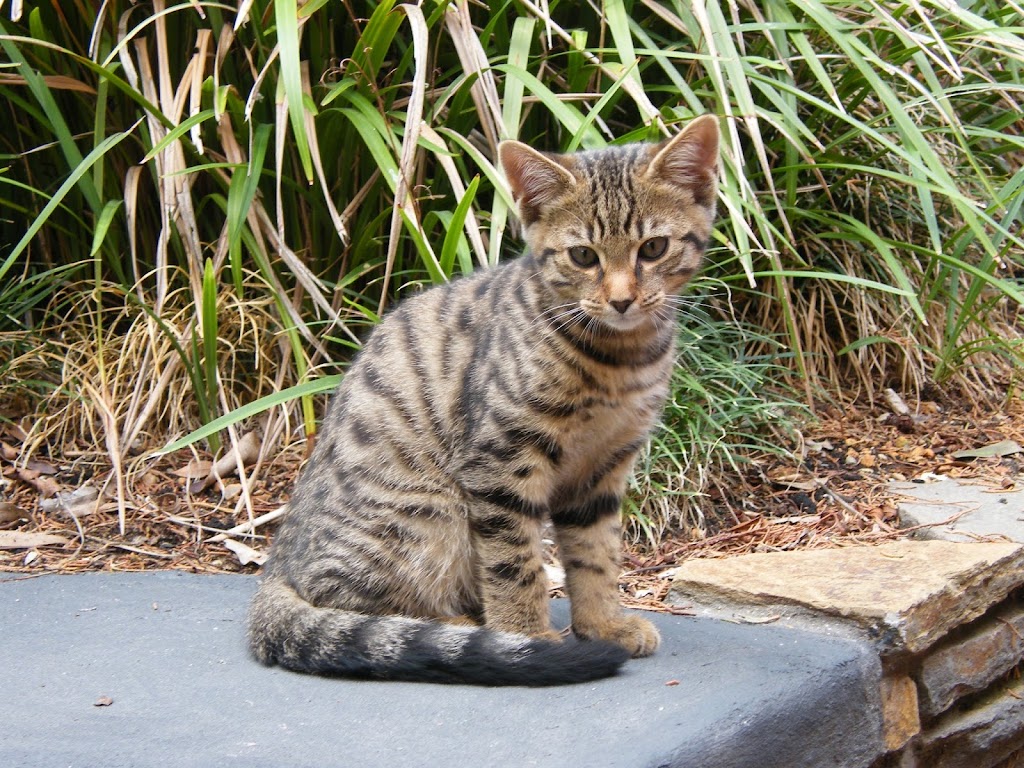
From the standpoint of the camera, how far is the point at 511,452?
7.89 feet

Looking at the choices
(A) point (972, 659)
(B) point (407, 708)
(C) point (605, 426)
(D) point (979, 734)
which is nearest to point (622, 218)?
(C) point (605, 426)

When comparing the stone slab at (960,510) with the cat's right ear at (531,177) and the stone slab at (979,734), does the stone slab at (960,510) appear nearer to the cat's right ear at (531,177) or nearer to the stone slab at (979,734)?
the stone slab at (979,734)

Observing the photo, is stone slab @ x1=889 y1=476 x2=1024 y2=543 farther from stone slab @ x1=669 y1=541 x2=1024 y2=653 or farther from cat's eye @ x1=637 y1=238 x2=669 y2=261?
cat's eye @ x1=637 y1=238 x2=669 y2=261

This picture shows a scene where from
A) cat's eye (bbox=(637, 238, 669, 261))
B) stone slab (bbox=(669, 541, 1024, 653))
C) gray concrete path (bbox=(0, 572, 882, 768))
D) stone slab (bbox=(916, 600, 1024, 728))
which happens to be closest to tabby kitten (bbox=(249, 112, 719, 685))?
cat's eye (bbox=(637, 238, 669, 261))

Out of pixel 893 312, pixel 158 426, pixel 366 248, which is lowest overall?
pixel 158 426

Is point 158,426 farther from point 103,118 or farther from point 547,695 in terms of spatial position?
point 547,695

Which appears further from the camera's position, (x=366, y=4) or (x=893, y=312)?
(x=893, y=312)

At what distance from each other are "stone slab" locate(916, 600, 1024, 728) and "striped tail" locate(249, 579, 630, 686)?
2.69 ft

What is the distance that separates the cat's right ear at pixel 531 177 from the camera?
2520mm

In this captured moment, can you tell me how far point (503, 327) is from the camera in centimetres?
257

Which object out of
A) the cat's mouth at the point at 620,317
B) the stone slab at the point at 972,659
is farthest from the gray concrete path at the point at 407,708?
the cat's mouth at the point at 620,317

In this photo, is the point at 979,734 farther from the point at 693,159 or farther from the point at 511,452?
the point at 693,159

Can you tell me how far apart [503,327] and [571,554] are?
57cm

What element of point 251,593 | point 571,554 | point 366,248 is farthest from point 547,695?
point 366,248
